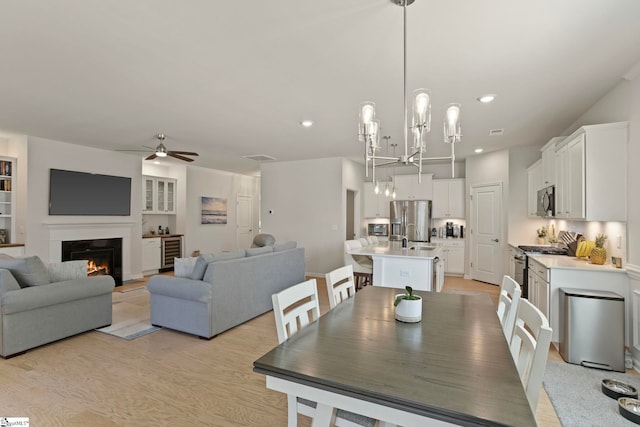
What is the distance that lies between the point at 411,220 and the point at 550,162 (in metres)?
3.34

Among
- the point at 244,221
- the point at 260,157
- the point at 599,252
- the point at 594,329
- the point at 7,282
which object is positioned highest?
the point at 260,157

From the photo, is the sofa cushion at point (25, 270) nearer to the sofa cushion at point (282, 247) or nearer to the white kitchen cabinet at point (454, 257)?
the sofa cushion at point (282, 247)

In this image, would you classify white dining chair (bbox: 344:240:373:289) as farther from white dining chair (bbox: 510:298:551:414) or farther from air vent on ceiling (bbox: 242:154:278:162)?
white dining chair (bbox: 510:298:551:414)

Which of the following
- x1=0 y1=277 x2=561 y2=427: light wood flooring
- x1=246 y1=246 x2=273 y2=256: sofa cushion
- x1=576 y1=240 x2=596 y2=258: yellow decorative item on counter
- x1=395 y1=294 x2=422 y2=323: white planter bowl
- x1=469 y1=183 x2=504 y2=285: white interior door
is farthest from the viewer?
x1=469 y1=183 x2=504 y2=285: white interior door

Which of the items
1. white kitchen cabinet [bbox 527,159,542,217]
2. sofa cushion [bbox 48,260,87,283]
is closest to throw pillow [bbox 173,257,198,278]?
sofa cushion [bbox 48,260,87,283]

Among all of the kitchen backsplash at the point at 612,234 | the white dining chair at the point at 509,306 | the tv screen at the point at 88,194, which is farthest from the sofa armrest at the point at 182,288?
the kitchen backsplash at the point at 612,234

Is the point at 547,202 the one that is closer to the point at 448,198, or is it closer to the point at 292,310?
the point at 448,198

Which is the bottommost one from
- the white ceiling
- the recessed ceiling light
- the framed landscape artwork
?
the framed landscape artwork

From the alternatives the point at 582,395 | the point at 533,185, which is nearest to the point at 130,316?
the point at 582,395

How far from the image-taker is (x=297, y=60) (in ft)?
8.71

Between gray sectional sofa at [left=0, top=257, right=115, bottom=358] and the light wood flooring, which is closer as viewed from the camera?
the light wood flooring

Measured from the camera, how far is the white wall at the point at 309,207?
272 inches

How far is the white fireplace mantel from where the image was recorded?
5.38 metres

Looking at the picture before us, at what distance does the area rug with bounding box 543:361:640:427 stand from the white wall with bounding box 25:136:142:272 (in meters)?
7.08
